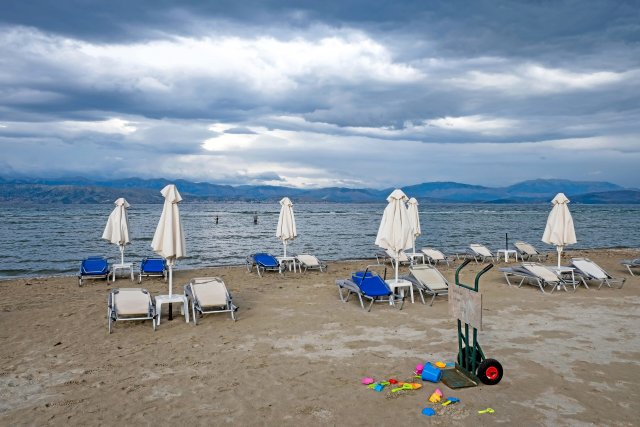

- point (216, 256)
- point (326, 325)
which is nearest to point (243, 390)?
point (326, 325)

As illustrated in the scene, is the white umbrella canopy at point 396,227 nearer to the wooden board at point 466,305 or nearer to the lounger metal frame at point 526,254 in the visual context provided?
the wooden board at point 466,305

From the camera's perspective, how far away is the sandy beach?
527 cm

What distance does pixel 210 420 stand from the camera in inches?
201

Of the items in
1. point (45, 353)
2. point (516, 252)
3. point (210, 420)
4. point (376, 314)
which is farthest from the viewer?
point (516, 252)

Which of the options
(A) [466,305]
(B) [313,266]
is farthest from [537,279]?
(A) [466,305]

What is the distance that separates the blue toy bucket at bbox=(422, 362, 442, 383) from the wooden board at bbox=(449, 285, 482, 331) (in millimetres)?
764

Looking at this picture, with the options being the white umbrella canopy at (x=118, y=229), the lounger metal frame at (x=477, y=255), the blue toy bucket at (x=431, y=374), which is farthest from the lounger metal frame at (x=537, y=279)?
the white umbrella canopy at (x=118, y=229)

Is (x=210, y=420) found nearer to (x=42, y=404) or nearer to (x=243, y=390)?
(x=243, y=390)

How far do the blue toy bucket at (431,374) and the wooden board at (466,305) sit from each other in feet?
2.51

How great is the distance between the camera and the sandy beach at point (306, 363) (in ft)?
17.3

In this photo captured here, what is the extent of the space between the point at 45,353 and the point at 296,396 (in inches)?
176

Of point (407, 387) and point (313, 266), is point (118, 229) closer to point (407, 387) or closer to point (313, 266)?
point (313, 266)

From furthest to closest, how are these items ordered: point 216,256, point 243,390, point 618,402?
point 216,256 < point 243,390 < point 618,402

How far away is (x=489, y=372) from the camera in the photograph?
5895mm
